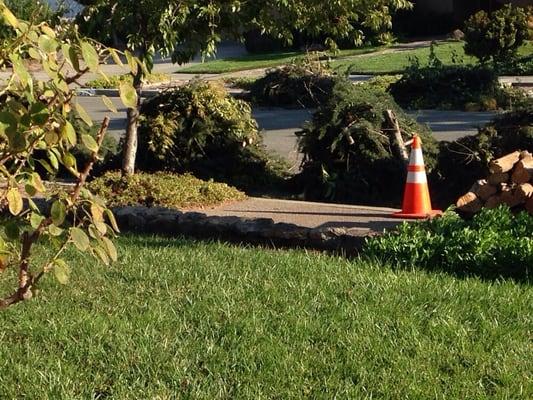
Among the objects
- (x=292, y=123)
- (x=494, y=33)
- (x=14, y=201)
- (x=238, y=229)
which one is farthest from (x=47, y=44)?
(x=494, y=33)

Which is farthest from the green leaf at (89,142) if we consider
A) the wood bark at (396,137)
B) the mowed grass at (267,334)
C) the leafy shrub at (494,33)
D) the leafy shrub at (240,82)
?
the leafy shrub at (494,33)

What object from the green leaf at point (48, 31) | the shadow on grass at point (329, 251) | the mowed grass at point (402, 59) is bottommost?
the mowed grass at point (402, 59)

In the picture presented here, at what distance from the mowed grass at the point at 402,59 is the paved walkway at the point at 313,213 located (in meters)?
16.1

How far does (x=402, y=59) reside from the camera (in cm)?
3086

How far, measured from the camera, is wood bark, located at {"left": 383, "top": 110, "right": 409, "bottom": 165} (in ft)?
34.9

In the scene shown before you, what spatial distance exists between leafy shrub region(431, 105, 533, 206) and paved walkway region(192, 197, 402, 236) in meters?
0.86

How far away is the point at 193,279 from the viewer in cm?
637

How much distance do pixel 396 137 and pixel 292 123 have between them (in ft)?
26.8

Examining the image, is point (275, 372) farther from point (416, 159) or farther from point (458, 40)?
point (458, 40)

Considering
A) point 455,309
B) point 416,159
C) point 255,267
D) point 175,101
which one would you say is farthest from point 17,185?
point 175,101

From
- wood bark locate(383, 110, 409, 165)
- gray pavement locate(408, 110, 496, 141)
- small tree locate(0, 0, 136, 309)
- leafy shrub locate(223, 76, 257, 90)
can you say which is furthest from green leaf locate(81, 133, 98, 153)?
leafy shrub locate(223, 76, 257, 90)

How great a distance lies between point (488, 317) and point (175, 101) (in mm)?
6973

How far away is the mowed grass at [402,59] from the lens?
2785 centimetres

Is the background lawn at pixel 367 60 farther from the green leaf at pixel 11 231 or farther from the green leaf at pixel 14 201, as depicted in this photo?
the green leaf at pixel 14 201
